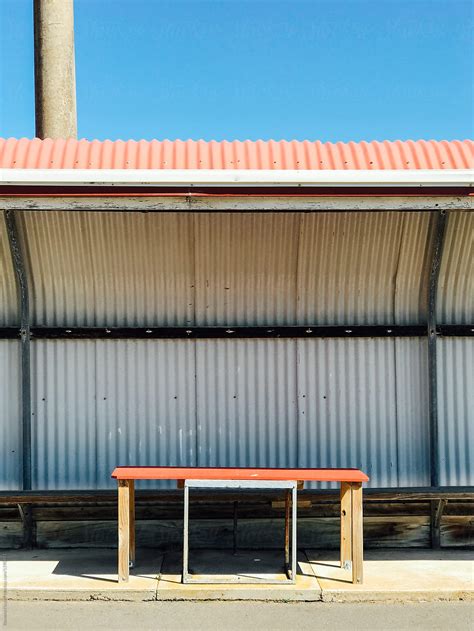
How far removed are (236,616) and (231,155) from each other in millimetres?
3389

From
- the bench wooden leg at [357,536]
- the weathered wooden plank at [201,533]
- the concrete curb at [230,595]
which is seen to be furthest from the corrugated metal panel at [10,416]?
the bench wooden leg at [357,536]

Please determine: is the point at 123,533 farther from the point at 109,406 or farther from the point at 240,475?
the point at 109,406

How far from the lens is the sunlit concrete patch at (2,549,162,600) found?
561cm

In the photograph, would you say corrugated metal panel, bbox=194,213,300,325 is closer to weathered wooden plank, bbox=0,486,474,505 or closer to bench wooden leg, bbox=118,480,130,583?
weathered wooden plank, bbox=0,486,474,505

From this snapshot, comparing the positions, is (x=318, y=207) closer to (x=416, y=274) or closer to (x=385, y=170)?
(x=385, y=170)

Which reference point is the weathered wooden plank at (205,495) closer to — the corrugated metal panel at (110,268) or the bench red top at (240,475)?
the bench red top at (240,475)

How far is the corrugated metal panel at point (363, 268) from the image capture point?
6633 millimetres

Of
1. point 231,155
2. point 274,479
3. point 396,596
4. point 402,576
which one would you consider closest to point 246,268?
point 231,155

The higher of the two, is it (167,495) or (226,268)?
(226,268)

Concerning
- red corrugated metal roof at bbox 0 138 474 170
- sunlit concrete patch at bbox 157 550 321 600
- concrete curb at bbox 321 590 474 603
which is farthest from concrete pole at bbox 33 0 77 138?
concrete curb at bbox 321 590 474 603

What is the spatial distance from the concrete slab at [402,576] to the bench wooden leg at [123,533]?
1.45 m

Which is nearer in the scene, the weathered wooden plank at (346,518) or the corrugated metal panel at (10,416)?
the weathered wooden plank at (346,518)

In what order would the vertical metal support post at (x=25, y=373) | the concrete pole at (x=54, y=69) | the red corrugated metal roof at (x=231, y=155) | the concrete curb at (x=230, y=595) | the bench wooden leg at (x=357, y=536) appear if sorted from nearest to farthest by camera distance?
the concrete curb at (x=230, y=595)
the bench wooden leg at (x=357, y=536)
the red corrugated metal roof at (x=231, y=155)
the vertical metal support post at (x=25, y=373)
the concrete pole at (x=54, y=69)

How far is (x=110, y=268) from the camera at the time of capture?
6785mm
